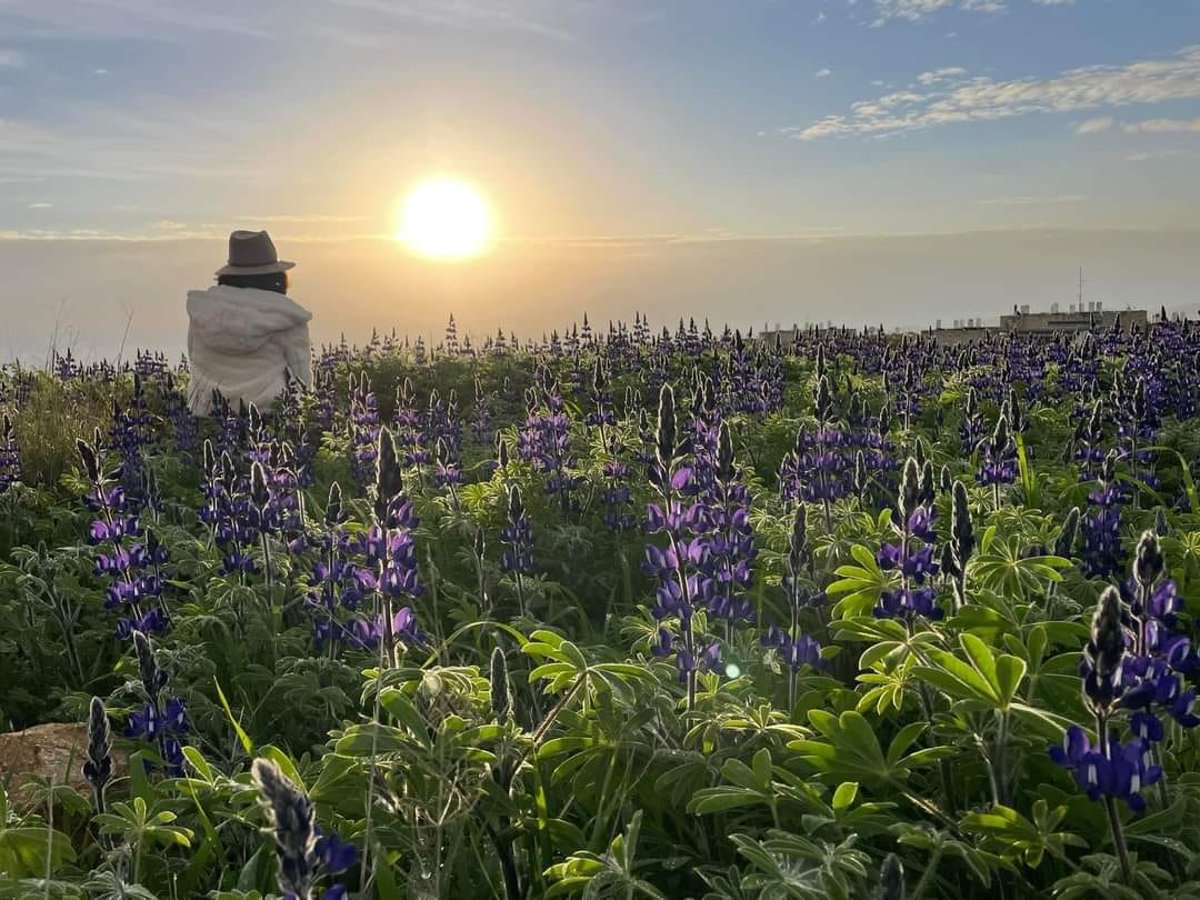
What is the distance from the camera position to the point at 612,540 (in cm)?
670

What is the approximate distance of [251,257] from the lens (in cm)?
1353

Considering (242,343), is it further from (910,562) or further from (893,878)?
(893,878)

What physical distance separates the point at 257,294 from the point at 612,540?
794 cm

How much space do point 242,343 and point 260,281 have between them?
56.6 inches

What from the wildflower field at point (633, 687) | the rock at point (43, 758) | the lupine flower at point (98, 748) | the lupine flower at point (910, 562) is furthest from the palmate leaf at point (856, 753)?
the rock at point (43, 758)

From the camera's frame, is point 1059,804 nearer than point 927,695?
Yes

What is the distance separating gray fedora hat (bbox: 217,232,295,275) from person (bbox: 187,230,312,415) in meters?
0.04

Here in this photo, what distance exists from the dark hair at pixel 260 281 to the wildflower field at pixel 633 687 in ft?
20.4

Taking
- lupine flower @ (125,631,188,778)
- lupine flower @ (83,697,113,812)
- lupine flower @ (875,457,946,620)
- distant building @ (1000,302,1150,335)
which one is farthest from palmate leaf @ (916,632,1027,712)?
distant building @ (1000,302,1150,335)

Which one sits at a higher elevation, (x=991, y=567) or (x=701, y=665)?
(x=991, y=567)

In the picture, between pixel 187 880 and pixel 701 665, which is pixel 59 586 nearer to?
pixel 187 880

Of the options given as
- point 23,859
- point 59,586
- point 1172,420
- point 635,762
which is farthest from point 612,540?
point 1172,420

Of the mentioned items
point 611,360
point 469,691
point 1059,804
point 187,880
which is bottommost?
point 187,880

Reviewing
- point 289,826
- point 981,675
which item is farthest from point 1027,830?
point 289,826
